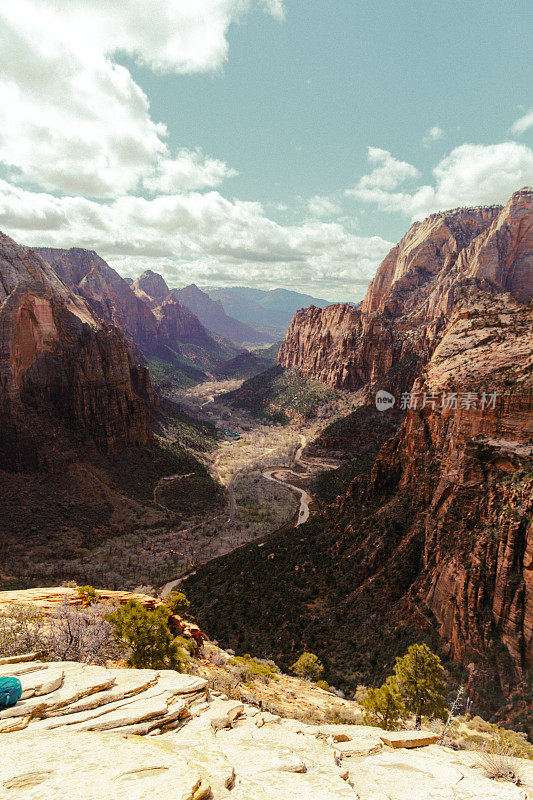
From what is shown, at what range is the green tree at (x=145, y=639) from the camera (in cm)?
1766

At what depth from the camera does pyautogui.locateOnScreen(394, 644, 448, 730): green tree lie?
1997cm

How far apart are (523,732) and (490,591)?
832 centimetres

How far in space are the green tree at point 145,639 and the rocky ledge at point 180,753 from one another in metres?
4.50

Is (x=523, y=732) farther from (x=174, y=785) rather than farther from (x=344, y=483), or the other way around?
(x=344, y=483)

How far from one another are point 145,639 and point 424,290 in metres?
185

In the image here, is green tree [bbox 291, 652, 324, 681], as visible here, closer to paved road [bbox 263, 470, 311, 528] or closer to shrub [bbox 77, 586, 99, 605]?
shrub [bbox 77, 586, 99, 605]

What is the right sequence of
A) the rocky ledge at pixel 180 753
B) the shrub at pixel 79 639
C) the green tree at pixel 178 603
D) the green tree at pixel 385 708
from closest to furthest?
1. the rocky ledge at pixel 180 753
2. the shrub at pixel 79 639
3. the green tree at pixel 385 708
4. the green tree at pixel 178 603

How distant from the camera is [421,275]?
180750mm

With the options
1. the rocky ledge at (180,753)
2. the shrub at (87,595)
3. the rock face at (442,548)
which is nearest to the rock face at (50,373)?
the rock face at (442,548)

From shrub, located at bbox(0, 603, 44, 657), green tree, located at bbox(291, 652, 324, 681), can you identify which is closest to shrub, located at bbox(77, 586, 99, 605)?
shrub, located at bbox(0, 603, 44, 657)

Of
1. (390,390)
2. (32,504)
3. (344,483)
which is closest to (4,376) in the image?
(32,504)

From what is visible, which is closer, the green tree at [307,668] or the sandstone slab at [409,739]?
the sandstone slab at [409,739]

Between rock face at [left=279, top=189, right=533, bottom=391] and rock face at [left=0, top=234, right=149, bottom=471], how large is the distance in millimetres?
87153

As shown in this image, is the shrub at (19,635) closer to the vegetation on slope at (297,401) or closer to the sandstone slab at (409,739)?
the sandstone slab at (409,739)
